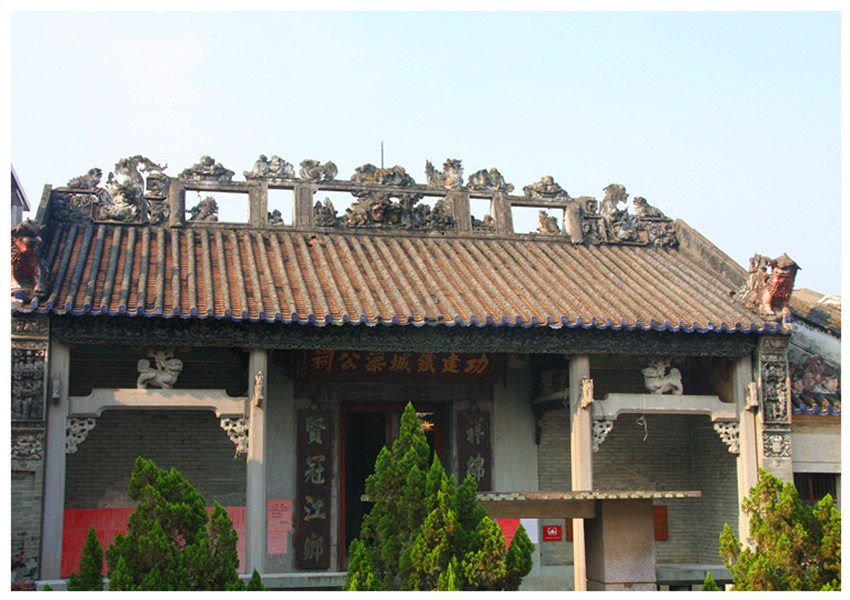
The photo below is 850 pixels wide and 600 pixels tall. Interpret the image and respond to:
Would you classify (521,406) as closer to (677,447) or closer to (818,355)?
(677,447)

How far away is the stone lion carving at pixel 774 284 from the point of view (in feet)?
35.2

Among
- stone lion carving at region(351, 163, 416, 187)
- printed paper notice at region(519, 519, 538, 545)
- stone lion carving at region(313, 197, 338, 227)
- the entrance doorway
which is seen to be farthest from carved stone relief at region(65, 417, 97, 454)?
printed paper notice at region(519, 519, 538, 545)

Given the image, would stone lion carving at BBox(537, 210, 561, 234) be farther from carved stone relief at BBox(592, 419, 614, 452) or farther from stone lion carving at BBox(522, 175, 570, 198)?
carved stone relief at BBox(592, 419, 614, 452)

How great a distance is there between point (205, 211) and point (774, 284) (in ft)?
22.7

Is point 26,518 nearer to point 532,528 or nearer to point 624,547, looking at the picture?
point 624,547

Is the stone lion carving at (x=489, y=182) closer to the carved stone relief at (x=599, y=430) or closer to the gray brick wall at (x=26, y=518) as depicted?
the carved stone relief at (x=599, y=430)

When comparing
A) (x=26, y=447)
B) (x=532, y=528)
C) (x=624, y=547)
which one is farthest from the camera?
(x=532, y=528)

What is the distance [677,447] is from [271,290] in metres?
6.13

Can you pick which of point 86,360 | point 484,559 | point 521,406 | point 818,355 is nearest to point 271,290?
point 86,360

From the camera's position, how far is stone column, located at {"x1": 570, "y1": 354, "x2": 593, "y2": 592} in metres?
10.2

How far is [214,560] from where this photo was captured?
21.1ft

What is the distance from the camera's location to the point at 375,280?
1076cm

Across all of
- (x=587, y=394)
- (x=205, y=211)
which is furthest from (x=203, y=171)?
(x=587, y=394)

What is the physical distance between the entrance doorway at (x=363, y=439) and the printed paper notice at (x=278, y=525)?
0.67m
